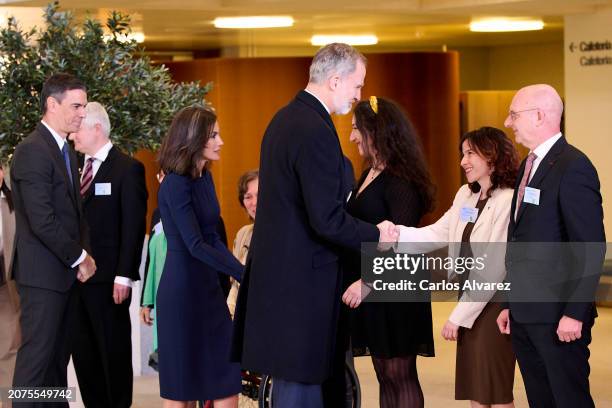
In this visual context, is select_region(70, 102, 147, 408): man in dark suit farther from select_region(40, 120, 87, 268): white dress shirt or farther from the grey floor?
the grey floor

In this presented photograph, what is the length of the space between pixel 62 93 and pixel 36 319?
1.05m

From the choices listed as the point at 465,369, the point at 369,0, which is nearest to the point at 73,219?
the point at 465,369

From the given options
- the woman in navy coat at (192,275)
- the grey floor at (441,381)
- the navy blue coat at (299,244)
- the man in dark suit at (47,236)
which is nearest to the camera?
the navy blue coat at (299,244)

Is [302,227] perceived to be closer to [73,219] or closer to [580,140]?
[73,219]

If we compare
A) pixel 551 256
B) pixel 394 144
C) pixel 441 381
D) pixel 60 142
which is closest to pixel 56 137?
pixel 60 142

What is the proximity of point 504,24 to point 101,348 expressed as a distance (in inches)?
334

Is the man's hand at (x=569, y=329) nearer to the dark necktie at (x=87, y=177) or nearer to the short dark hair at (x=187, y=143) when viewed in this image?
the short dark hair at (x=187, y=143)

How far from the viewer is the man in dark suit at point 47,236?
15.8 feet

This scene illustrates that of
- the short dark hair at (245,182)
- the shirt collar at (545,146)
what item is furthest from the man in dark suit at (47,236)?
the shirt collar at (545,146)

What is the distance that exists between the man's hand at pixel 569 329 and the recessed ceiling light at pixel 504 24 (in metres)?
8.34

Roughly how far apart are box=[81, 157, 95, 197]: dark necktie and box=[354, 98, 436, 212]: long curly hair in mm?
1583

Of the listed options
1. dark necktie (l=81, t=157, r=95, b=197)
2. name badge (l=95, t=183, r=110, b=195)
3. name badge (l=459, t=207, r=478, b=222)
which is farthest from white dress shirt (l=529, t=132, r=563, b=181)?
dark necktie (l=81, t=157, r=95, b=197)

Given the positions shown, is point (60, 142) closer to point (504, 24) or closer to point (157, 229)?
point (157, 229)

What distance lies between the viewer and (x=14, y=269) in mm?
4953
